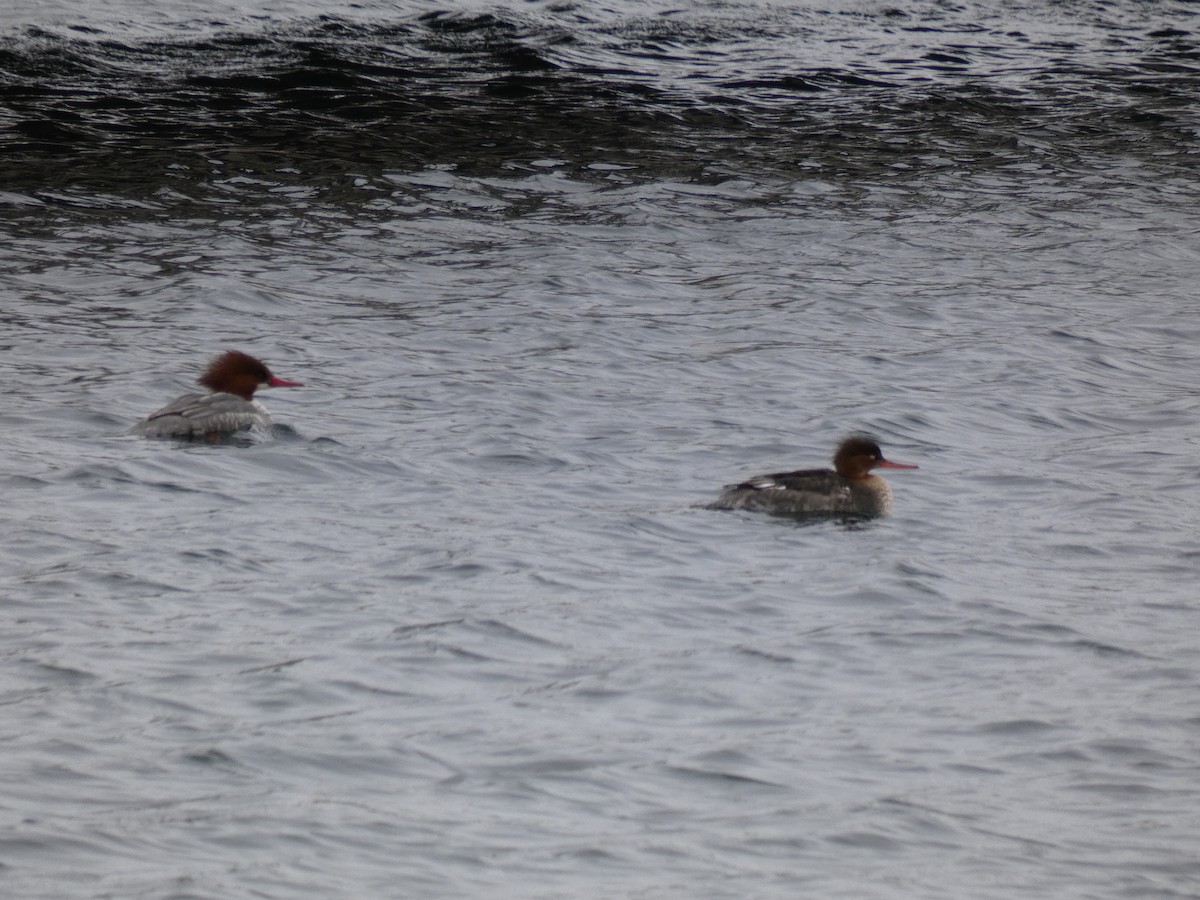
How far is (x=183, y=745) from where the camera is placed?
741 centimetres

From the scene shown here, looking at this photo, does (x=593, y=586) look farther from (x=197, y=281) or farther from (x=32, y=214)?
(x=32, y=214)

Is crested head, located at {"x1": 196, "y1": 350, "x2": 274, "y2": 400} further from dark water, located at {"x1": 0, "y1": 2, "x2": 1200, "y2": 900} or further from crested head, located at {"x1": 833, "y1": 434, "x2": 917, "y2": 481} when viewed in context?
crested head, located at {"x1": 833, "y1": 434, "x2": 917, "y2": 481}

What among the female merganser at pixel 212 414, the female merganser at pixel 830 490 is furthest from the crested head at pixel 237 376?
the female merganser at pixel 830 490

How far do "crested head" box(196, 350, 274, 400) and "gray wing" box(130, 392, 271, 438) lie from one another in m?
0.42

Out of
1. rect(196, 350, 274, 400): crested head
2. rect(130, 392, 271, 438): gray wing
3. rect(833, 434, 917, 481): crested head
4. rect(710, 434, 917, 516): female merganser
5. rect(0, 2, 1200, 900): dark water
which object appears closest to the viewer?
rect(0, 2, 1200, 900): dark water

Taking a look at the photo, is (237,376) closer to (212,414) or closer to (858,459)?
(212,414)

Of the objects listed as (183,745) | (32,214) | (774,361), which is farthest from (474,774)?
(32,214)

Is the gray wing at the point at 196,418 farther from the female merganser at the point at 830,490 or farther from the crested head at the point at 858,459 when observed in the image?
the crested head at the point at 858,459

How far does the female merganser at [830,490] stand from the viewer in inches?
443

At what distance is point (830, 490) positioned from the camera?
1153 cm

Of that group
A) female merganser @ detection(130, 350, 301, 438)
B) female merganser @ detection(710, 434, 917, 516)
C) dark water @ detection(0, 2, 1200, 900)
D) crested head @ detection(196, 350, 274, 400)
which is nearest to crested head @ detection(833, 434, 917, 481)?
female merganser @ detection(710, 434, 917, 516)

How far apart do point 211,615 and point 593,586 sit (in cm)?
209

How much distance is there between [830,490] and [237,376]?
4.46 metres

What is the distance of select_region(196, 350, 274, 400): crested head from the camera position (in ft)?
42.5
